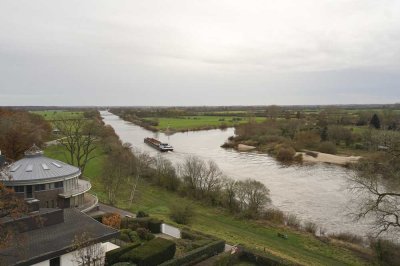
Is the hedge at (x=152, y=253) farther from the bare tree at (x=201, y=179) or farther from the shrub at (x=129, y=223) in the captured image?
the bare tree at (x=201, y=179)

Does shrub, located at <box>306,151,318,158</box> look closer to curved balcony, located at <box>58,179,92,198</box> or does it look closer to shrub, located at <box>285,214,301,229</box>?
shrub, located at <box>285,214,301,229</box>

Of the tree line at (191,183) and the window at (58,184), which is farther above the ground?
the window at (58,184)

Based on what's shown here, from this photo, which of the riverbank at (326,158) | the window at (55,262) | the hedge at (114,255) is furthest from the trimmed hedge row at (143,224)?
the riverbank at (326,158)

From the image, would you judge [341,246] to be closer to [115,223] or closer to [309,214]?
[309,214]

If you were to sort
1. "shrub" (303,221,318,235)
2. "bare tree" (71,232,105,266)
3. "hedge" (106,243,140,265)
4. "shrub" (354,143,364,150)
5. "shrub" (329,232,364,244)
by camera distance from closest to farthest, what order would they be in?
1. "bare tree" (71,232,105,266)
2. "hedge" (106,243,140,265)
3. "shrub" (329,232,364,244)
4. "shrub" (303,221,318,235)
5. "shrub" (354,143,364,150)

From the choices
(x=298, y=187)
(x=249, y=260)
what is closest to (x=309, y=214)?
(x=298, y=187)

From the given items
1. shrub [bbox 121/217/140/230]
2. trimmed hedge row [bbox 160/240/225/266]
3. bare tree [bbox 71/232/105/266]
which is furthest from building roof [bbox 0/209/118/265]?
shrub [bbox 121/217/140/230]
